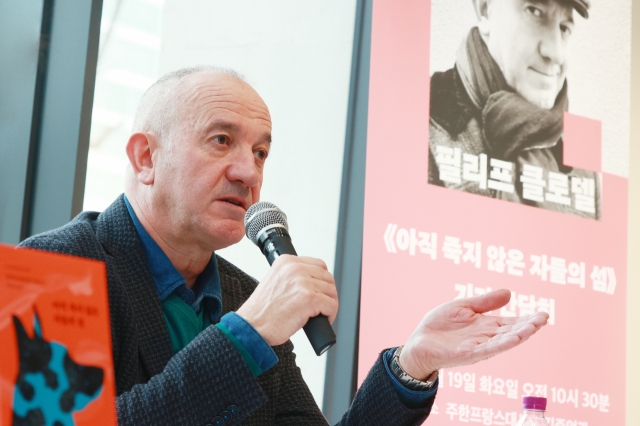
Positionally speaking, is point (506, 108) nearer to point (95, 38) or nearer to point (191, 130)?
point (95, 38)

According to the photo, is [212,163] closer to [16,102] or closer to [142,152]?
[142,152]

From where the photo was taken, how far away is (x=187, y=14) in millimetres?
2756

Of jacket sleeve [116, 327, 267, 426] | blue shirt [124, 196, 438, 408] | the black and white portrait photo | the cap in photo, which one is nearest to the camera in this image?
jacket sleeve [116, 327, 267, 426]

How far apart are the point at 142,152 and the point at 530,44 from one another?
229cm

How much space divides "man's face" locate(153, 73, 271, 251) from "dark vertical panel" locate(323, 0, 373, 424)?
4.40 ft

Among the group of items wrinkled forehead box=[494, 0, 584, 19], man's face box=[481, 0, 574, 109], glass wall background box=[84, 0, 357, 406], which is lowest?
glass wall background box=[84, 0, 357, 406]

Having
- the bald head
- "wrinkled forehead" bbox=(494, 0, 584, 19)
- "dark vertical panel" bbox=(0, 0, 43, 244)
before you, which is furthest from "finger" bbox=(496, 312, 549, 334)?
"wrinkled forehead" bbox=(494, 0, 584, 19)

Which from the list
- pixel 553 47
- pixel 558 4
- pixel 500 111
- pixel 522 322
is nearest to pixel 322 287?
pixel 522 322

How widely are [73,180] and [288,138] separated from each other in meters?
1.02

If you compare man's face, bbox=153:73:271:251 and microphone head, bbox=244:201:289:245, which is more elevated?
man's face, bbox=153:73:271:251

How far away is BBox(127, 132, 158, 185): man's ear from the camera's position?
5.37ft

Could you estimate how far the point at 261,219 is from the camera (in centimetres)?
135

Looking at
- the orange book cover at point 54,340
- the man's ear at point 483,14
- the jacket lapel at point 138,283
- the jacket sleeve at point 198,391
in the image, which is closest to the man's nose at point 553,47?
the man's ear at point 483,14

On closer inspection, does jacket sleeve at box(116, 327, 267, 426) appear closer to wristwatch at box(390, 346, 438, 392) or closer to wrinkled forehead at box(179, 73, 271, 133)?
wristwatch at box(390, 346, 438, 392)
